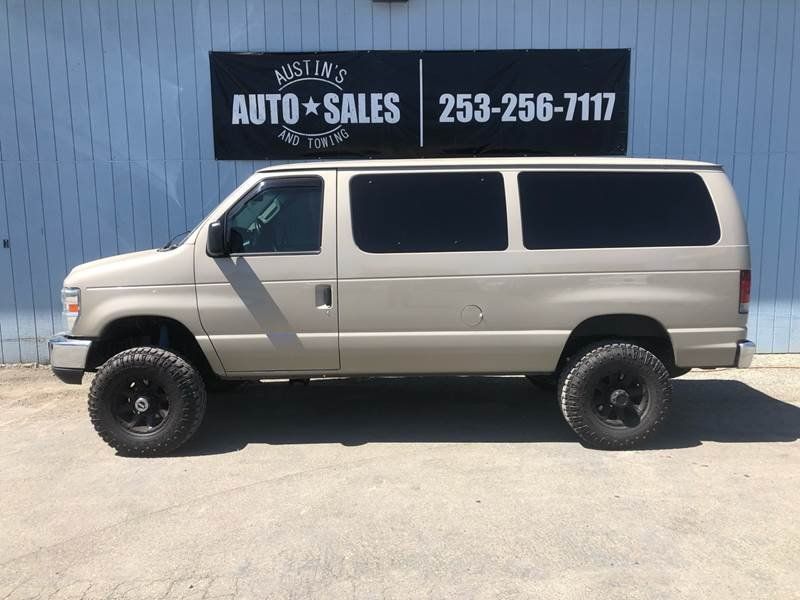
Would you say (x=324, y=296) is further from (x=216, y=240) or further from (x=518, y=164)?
(x=518, y=164)

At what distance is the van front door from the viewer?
4.38m

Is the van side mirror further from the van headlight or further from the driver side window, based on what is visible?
the van headlight

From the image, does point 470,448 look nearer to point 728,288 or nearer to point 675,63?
point 728,288

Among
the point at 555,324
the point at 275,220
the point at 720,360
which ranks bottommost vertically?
the point at 720,360

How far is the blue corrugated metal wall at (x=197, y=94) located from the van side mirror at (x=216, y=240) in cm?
299

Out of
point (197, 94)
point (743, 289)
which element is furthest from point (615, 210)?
point (197, 94)

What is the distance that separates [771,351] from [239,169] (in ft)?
22.6

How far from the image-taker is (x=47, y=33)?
6758mm

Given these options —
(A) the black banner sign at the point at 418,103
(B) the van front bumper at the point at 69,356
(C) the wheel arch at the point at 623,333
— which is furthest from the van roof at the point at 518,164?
(A) the black banner sign at the point at 418,103

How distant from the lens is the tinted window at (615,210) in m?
4.42

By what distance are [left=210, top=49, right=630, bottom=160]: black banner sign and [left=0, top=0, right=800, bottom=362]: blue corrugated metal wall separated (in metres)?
0.17

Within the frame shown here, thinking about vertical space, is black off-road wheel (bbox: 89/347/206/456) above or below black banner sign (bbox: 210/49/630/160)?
below

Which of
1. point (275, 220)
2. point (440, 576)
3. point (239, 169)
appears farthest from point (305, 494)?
point (239, 169)

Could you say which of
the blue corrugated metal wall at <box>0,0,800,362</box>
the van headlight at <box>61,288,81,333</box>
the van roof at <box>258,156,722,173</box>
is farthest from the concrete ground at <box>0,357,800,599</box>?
the blue corrugated metal wall at <box>0,0,800,362</box>
